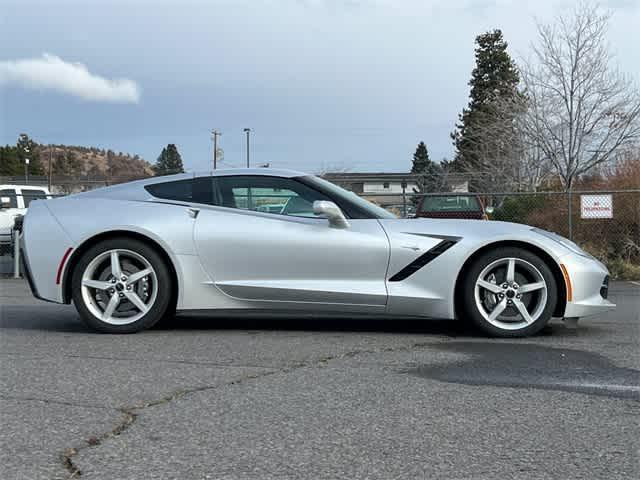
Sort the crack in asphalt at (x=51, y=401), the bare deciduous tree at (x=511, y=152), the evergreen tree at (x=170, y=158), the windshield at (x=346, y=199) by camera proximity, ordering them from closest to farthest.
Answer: the crack in asphalt at (x=51, y=401) < the windshield at (x=346, y=199) < the bare deciduous tree at (x=511, y=152) < the evergreen tree at (x=170, y=158)

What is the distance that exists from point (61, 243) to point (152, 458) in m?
3.54

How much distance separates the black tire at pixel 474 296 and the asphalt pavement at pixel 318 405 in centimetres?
12

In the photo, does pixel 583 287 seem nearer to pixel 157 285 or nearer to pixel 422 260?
pixel 422 260

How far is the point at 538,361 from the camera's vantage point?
4938mm

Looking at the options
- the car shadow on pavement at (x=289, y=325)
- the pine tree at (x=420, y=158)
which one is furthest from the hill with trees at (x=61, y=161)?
the car shadow on pavement at (x=289, y=325)

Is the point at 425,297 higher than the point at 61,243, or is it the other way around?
the point at 61,243

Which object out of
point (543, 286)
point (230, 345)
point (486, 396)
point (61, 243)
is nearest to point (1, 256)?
point (61, 243)

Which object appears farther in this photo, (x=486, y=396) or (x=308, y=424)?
(x=486, y=396)

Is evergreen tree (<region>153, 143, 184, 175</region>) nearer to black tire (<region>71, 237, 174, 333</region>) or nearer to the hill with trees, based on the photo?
the hill with trees

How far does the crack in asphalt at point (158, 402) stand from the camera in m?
2.93

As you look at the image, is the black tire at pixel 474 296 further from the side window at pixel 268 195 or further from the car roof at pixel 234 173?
the car roof at pixel 234 173

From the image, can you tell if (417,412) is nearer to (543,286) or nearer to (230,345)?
(230,345)

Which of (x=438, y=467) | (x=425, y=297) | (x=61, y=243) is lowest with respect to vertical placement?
(x=438, y=467)

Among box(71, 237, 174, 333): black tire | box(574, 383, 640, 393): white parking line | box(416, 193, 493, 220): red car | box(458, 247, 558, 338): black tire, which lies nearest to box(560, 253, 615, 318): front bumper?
box(458, 247, 558, 338): black tire
